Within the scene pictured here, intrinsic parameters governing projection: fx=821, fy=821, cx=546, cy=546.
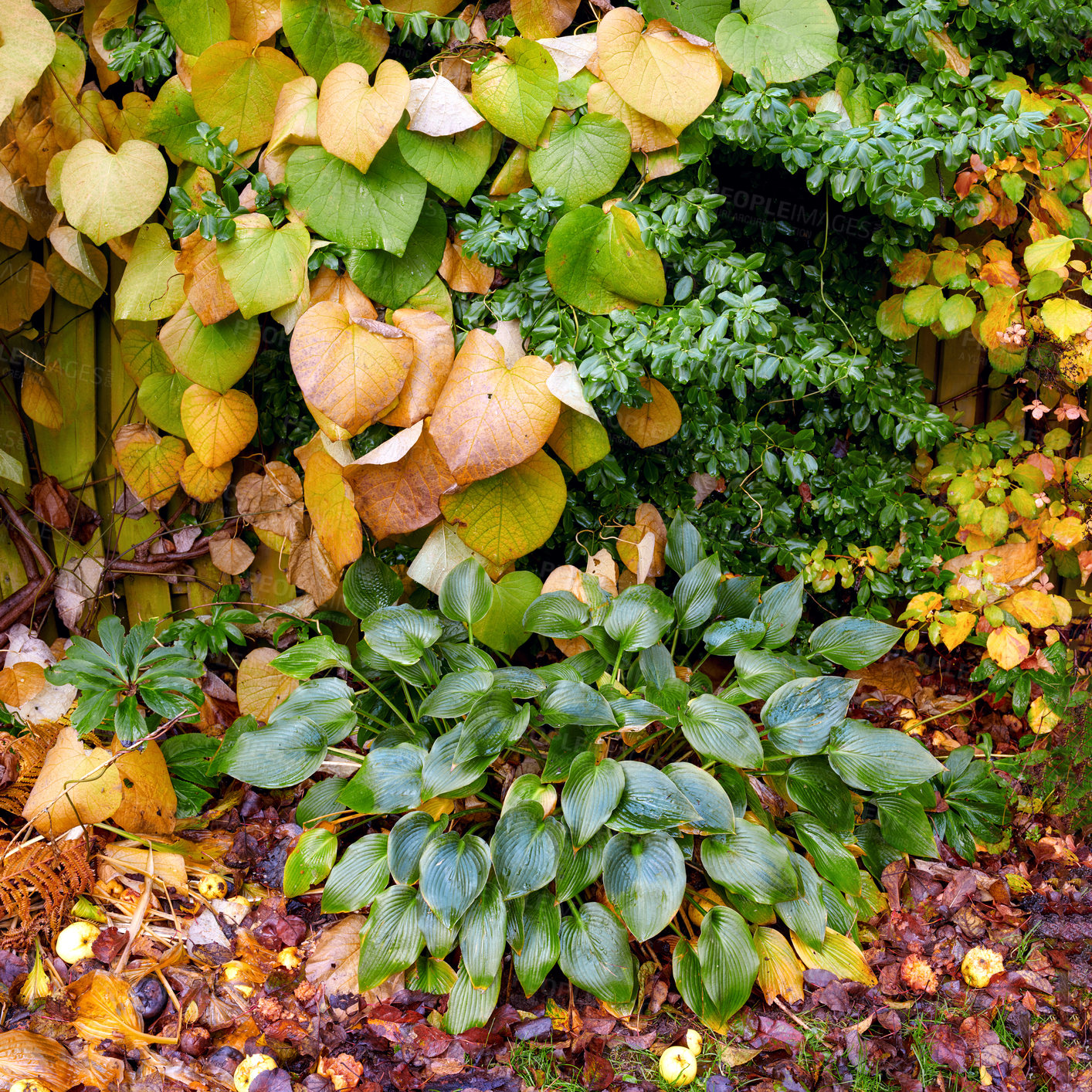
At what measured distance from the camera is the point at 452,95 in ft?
5.25

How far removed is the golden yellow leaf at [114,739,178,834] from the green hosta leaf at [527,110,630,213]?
1.43 meters

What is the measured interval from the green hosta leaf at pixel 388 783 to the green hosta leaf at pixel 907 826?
2.87ft

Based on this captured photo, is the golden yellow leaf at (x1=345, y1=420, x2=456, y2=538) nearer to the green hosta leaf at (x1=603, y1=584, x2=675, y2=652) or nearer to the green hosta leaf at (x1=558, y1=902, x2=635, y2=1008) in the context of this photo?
the green hosta leaf at (x1=603, y1=584, x2=675, y2=652)

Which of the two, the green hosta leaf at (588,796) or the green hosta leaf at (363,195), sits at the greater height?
the green hosta leaf at (363,195)

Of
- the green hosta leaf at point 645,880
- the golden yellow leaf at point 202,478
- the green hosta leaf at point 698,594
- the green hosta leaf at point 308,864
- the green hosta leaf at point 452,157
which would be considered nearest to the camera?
the green hosta leaf at point 645,880

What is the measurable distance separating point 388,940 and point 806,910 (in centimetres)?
72

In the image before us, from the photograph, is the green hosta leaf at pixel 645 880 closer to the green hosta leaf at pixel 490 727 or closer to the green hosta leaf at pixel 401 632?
the green hosta leaf at pixel 490 727

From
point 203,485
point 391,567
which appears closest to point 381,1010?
point 391,567

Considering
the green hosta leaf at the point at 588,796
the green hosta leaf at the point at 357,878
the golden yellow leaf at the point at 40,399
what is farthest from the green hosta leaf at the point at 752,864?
the golden yellow leaf at the point at 40,399

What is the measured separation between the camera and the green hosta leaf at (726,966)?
135 cm

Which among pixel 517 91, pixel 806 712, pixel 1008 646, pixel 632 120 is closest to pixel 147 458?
pixel 517 91

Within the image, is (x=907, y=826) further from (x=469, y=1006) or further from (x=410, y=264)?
(x=410, y=264)

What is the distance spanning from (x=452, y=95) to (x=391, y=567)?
102 cm

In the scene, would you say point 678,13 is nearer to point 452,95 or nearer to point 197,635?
point 452,95
